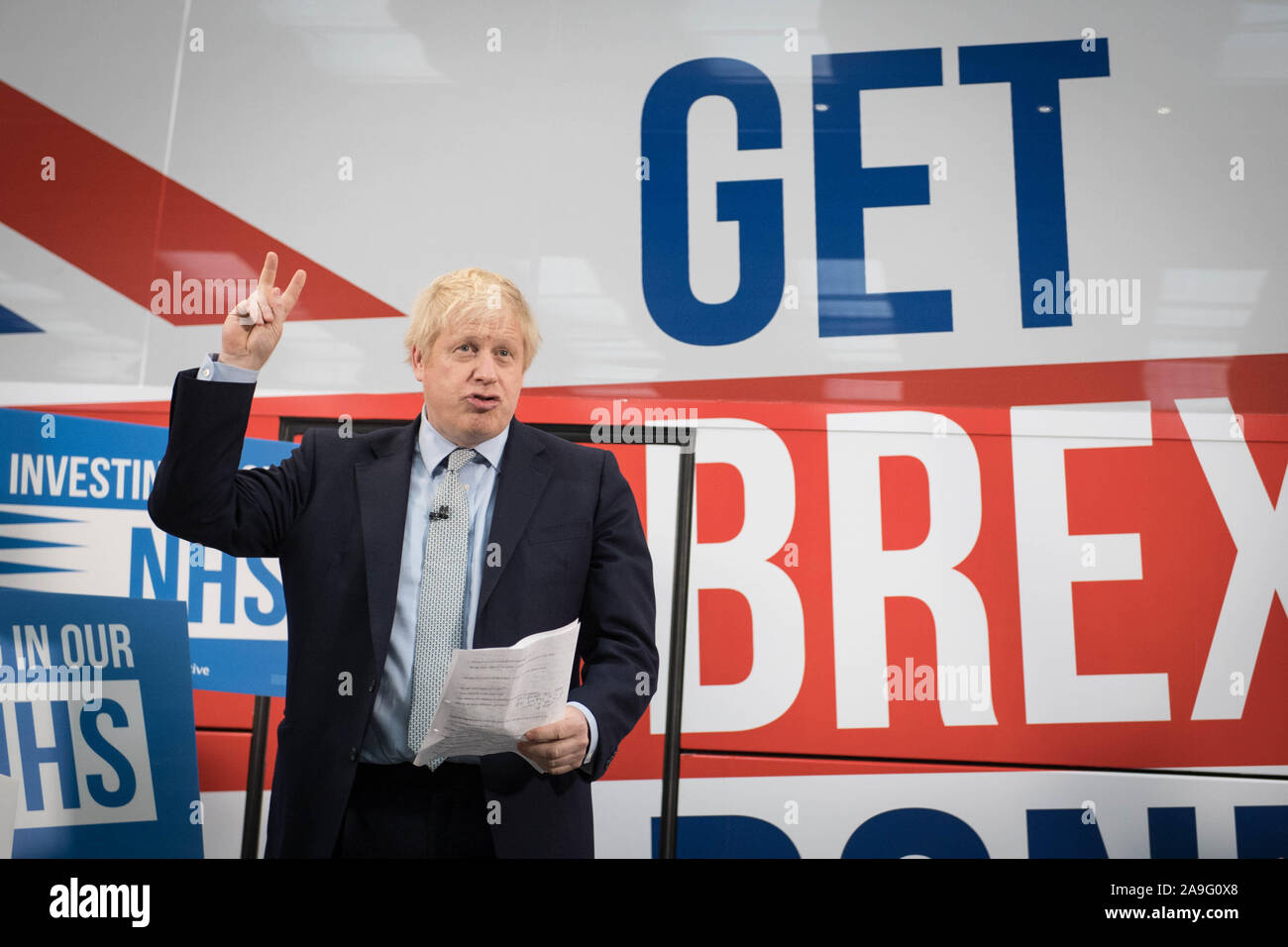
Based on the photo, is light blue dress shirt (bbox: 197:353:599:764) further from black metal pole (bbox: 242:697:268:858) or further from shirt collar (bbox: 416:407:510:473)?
black metal pole (bbox: 242:697:268:858)

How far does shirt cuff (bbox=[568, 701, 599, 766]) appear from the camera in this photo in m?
1.58

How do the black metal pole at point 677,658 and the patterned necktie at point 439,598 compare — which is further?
the black metal pole at point 677,658

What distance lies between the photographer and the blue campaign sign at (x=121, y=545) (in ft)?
8.11

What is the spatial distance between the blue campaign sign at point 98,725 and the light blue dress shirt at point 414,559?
0.97 metres

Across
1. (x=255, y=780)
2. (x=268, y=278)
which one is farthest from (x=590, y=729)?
(x=255, y=780)

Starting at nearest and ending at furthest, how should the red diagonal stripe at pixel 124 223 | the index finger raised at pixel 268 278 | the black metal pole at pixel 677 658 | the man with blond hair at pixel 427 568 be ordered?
the man with blond hair at pixel 427 568, the index finger raised at pixel 268 278, the black metal pole at pixel 677 658, the red diagonal stripe at pixel 124 223

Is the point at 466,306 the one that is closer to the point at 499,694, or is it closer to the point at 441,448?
the point at 441,448

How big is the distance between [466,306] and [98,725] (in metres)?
1.43

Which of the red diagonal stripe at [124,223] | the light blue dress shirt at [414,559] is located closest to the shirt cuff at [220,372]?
the light blue dress shirt at [414,559]

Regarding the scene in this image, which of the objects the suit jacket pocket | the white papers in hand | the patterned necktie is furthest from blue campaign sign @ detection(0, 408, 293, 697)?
the white papers in hand

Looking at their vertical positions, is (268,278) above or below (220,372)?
above

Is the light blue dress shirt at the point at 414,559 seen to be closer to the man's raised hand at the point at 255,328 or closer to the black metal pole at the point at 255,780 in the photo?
the man's raised hand at the point at 255,328

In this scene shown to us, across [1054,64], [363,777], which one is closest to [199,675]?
[363,777]

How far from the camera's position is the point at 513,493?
68.1 inches
